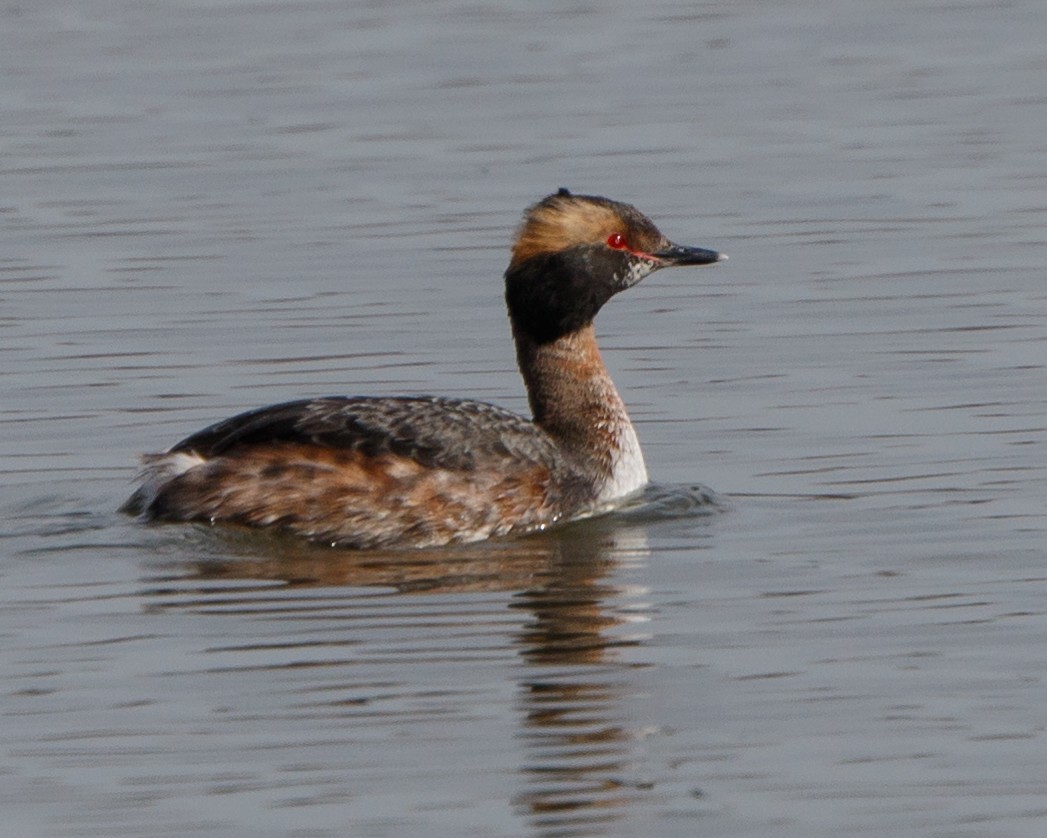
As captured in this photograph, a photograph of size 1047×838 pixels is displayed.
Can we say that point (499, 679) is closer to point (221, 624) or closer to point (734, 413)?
point (221, 624)

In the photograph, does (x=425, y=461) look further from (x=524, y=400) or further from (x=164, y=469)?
(x=524, y=400)

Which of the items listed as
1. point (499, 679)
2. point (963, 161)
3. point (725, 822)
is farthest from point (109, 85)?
point (725, 822)

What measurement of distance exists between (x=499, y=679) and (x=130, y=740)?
1.27m

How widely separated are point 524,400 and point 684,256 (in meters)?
1.53

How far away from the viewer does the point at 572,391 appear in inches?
480

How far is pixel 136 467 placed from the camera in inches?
477

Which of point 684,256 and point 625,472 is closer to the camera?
point 625,472

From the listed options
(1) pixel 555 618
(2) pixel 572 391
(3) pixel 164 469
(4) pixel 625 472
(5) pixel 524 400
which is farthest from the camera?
(5) pixel 524 400

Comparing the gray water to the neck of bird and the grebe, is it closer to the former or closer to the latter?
the grebe

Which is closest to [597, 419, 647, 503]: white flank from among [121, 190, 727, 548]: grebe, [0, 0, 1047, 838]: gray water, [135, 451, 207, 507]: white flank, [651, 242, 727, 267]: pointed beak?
[121, 190, 727, 548]: grebe

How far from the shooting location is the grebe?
1098 cm

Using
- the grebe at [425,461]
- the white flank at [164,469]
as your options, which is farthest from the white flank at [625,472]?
the white flank at [164,469]

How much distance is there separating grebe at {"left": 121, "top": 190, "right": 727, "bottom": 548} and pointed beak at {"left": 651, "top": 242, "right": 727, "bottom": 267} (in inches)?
12.6

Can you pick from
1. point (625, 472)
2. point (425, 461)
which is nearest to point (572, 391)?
point (625, 472)
